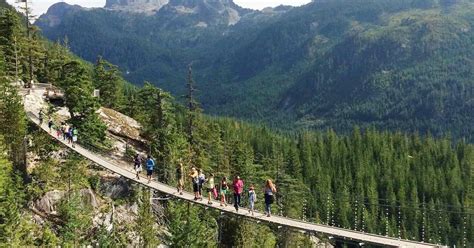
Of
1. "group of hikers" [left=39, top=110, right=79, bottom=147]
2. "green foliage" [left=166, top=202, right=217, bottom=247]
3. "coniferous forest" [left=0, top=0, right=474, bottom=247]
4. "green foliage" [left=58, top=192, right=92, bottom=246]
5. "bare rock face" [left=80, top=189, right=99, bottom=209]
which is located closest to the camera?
"green foliage" [left=58, top=192, right=92, bottom=246]

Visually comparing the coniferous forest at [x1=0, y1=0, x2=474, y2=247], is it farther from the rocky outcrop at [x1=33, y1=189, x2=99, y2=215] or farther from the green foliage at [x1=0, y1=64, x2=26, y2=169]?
the rocky outcrop at [x1=33, y1=189, x2=99, y2=215]

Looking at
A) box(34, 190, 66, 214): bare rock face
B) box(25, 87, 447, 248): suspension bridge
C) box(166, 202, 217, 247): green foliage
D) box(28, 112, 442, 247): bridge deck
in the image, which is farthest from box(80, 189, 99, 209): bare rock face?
box(166, 202, 217, 247): green foliage

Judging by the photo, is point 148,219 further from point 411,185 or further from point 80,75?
point 411,185

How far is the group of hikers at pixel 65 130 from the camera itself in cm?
6112

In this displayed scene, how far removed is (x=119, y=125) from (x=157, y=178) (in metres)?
11.4

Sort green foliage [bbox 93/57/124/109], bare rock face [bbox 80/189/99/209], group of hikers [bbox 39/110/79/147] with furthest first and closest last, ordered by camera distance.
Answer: green foliage [bbox 93/57/124/109], group of hikers [bbox 39/110/79/147], bare rock face [bbox 80/189/99/209]

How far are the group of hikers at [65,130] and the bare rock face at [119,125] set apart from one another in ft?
24.9

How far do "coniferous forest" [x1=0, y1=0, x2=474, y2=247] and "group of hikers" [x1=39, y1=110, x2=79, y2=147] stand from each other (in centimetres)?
148

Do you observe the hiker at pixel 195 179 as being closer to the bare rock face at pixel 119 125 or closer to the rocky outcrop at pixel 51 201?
the rocky outcrop at pixel 51 201

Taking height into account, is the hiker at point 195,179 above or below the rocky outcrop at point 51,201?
above

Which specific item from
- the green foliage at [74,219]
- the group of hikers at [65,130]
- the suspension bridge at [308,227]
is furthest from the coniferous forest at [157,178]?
the suspension bridge at [308,227]

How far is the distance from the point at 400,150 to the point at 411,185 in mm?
29852

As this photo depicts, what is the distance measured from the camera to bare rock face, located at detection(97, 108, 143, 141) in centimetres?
7369

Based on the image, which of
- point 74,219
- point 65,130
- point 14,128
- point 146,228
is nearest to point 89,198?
point 74,219
